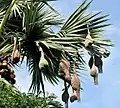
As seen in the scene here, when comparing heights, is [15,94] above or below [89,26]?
below

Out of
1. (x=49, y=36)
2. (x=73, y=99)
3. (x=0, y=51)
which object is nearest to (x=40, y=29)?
(x=49, y=36)

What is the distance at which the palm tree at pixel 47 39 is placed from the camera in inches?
323

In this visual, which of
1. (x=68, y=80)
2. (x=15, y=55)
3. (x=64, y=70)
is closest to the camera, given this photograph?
(x=68, y=80)

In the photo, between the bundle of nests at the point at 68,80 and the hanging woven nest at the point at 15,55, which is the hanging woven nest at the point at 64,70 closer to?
the bundle of nests at the point at 68,80

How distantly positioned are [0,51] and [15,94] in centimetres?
80

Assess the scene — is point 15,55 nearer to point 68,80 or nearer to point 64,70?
point 64,70

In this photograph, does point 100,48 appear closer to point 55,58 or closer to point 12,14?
point 55,58

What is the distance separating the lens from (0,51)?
27.6 feet

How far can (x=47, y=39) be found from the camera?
8430mm

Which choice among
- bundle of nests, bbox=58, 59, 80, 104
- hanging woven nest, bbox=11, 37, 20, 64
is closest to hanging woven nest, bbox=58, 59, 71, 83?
bundle of nests, bbox=58, 59, 80, 104

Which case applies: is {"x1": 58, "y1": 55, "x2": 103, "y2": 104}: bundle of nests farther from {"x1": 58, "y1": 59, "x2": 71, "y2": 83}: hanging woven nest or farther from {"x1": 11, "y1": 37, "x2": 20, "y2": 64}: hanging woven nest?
{"x1": 11, "y1": 37, "x2": 20, "y2": 64}: hanging woven nest

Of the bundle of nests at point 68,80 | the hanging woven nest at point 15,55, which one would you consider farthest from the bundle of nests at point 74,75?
the hanging woven nest at point 15,55

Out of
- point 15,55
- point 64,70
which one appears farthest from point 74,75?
point 15,55

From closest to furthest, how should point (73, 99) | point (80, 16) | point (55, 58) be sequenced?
point (73, 99) → point (55, 58) → point (80, 16)
